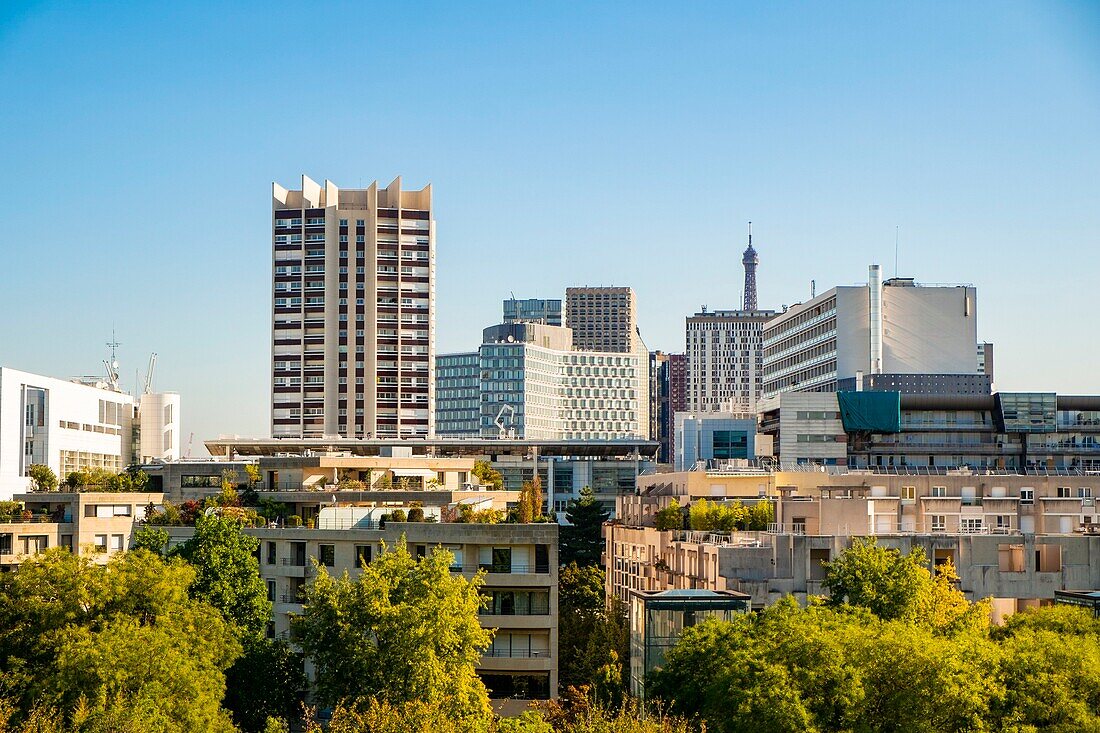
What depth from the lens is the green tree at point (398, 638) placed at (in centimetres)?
7088

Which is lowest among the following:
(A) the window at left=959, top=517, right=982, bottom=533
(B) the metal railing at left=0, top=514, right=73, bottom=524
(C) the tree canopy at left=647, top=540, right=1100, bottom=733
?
(C) the tree canopy at left=647, top=540, right=1100, bottom=733

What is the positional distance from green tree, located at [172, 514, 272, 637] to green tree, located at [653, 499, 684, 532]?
108 feet

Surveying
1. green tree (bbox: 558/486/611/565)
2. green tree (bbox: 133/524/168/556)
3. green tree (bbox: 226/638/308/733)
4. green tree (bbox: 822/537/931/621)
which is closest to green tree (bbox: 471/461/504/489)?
green tree (bbox: 558/486/611/565)

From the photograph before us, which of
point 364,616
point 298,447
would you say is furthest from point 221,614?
point 298,447

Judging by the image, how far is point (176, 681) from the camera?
6925 cm

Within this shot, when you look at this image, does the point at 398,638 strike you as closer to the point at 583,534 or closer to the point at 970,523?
the point at 970,523

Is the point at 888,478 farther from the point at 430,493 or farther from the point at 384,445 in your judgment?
the point at 384,445

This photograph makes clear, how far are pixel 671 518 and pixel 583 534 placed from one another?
79.3 ft

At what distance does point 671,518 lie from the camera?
109 m

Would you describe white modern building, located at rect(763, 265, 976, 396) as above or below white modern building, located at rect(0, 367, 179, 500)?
above

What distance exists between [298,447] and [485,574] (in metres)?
86.1

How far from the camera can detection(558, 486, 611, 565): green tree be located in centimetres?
13025

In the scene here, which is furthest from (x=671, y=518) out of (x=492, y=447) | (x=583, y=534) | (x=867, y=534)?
(x=492, y=447)

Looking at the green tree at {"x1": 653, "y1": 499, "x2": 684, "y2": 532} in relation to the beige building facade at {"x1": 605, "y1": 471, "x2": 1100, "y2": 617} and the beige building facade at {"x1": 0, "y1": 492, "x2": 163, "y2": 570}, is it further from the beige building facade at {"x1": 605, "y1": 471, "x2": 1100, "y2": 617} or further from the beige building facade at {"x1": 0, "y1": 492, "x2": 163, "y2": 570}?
the beige building facade at {"x1": 0, "y1": 492, "x2": 163, "y2": 570}
